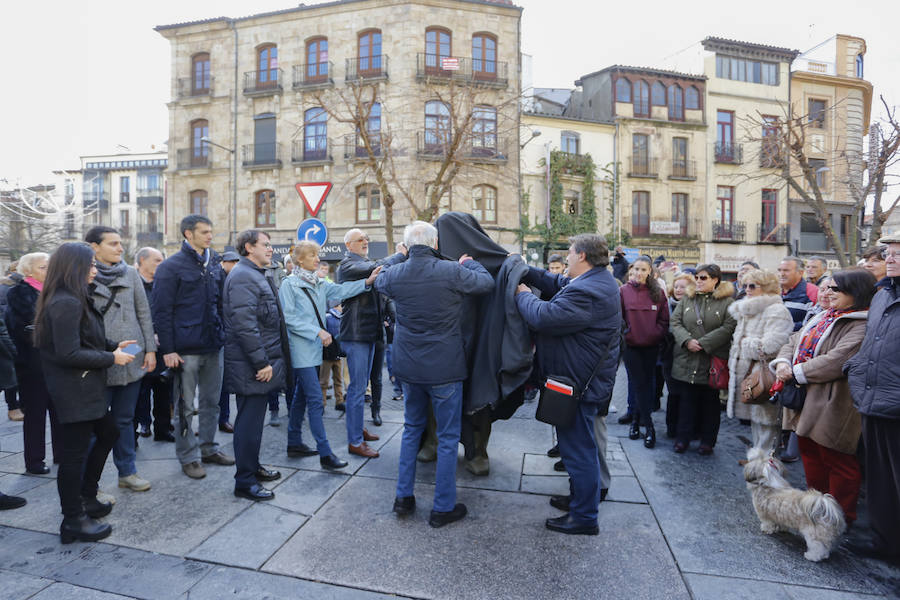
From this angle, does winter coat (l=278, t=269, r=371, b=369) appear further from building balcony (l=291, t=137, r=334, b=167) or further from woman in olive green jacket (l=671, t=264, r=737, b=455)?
building balcony (l=291, t=137, r=334, b=167)

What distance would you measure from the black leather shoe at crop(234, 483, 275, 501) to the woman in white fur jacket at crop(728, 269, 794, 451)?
4.22 m

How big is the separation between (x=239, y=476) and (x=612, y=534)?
2.86 meters

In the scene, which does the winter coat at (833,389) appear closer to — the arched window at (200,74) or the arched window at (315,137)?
the arched window at (315,137)

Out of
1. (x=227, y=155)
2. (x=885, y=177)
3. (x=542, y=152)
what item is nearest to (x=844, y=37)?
(x=542, y=152)

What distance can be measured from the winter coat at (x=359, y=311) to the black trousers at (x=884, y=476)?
3.92 meters

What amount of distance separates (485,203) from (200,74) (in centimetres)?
1560

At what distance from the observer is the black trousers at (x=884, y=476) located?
126 inches

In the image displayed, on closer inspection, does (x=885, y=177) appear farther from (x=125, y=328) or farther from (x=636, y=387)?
(x=125, y=328)

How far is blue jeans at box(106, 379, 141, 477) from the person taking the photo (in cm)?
398

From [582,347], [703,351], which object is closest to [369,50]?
[703,351]

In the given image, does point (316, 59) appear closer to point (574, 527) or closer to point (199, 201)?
point (199, 201)

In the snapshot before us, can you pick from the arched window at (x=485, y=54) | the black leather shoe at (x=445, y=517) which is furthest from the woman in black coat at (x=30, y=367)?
the arched window at (x=485, y=54)

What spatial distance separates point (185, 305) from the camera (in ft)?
14.8

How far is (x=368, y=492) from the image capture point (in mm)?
4172
